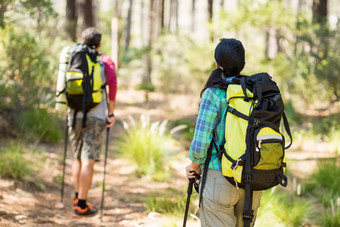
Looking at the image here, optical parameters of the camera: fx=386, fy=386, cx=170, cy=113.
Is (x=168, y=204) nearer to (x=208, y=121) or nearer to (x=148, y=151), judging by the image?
(x=148, y=151)

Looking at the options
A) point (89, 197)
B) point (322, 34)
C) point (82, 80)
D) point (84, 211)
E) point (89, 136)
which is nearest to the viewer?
point (82, 80)

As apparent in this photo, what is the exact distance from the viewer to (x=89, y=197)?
17.5ft

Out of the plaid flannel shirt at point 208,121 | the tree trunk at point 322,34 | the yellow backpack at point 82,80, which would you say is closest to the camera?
the plaid flannel shirt at point 208,121

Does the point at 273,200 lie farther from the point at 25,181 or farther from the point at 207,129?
the point at 25,181

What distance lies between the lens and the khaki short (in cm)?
435

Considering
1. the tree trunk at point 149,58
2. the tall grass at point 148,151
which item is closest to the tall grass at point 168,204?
the tall grass at point 148,151

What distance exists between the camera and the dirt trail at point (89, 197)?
4250 millimetres

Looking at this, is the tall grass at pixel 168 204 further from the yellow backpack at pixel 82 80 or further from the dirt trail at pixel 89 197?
the yellow backpack at pixel 82 80

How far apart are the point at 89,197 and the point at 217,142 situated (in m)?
3.29

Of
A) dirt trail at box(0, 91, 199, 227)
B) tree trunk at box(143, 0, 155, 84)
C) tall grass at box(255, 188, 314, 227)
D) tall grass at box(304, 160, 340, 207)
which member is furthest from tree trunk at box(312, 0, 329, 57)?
tree trunk at box(143, 0, 155, 84)

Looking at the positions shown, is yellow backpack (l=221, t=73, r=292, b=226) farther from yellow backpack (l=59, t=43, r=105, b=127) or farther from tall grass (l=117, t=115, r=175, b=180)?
tall grass (l=117, t=115, r=175, b=180)

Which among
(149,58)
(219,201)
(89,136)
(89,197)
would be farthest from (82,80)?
(149,58)

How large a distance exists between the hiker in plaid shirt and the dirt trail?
4.40ft

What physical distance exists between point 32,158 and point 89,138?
6.42ft
